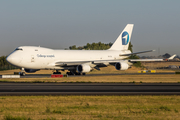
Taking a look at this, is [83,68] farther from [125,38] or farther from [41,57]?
[125,38]

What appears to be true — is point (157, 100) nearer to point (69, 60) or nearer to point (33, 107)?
point (33, 107)

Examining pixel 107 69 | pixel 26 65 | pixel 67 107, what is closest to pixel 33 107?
pixel 67 107

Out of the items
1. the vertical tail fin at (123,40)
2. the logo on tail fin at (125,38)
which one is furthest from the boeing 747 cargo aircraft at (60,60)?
the logo on tail fin at (125,38)

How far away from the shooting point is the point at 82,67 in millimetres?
52344

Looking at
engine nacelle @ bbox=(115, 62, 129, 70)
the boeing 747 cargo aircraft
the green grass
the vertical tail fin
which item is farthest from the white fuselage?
the green grass

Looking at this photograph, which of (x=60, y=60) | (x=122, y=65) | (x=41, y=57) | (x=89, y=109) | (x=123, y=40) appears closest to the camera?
(x=89, y=109)

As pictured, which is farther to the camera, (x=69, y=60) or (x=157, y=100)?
(x=69, y=60)

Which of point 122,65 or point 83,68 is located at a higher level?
point 122,65

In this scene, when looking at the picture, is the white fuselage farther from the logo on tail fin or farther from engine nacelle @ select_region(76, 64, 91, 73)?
the logo on tail fin

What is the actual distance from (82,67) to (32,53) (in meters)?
9.85

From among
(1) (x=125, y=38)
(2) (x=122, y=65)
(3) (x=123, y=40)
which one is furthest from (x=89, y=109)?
(1) (x=125, y=38)

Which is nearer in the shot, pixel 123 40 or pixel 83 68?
pixel 83 68

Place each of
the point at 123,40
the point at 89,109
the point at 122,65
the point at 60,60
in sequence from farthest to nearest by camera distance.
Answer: the point at 123,40 → the point at 60,60 → the point at 122,65 → the point at 89,109

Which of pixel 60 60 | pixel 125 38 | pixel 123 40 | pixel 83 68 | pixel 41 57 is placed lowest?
pixel 83 68
